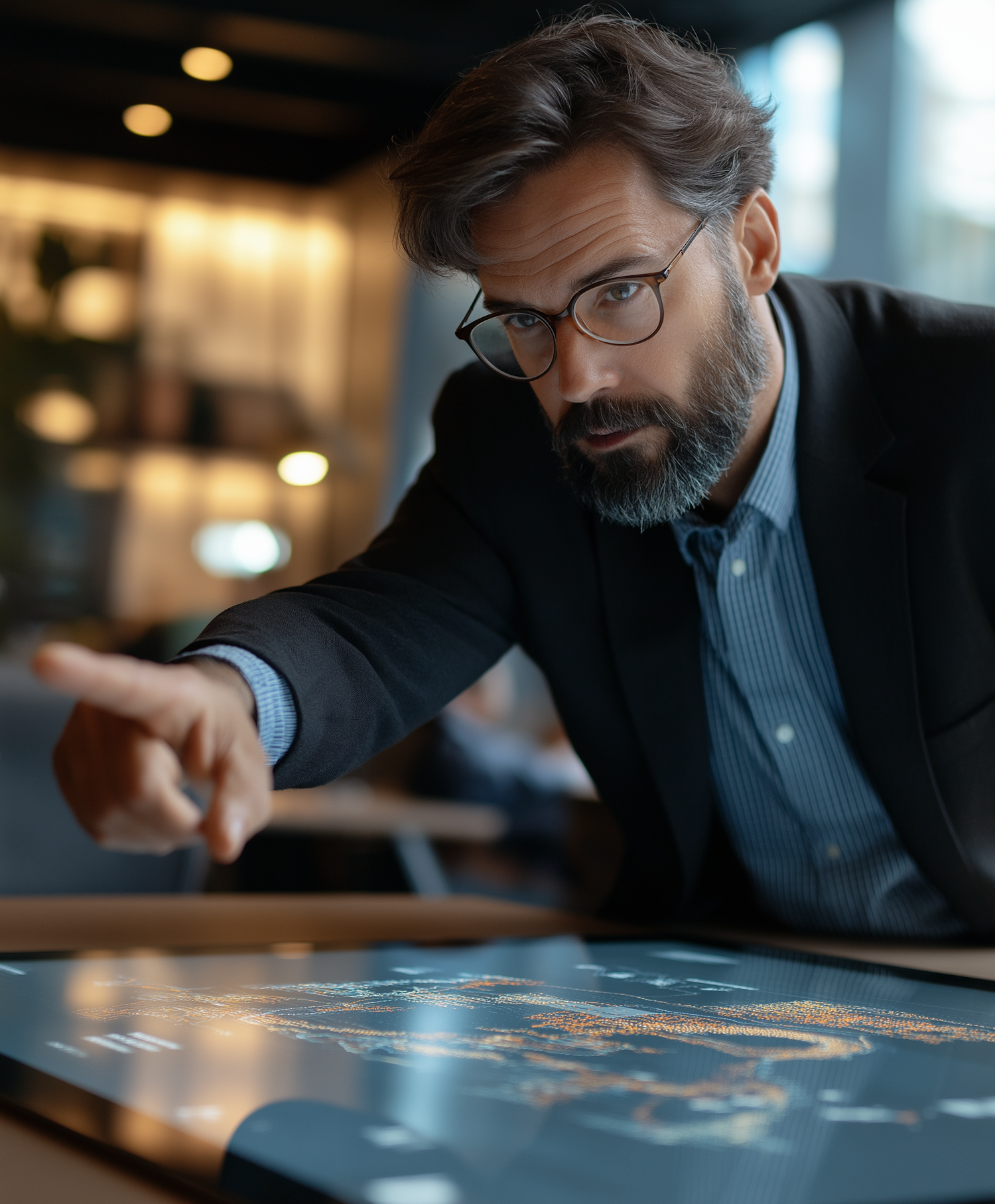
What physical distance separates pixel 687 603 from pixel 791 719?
0.16 metres

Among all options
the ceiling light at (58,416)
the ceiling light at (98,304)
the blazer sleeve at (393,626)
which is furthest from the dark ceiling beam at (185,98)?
the blazer sleeve at (393,626)

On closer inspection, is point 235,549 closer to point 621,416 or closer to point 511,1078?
point 621,416

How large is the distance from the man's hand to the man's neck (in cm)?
72

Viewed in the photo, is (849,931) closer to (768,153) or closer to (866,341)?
(866,341)

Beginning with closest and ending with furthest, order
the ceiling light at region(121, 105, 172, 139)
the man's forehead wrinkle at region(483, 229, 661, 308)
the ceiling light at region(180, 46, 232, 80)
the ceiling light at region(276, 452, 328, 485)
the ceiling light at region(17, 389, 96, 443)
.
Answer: the man's forehead wrinkle at region(483, 229, 661, 308) < the ceiling light at region(180, 46, 232, 80) < the ceiling light at region(276, 452, 328, 485) < the ceiling light at region(121, 105, 172, 139) < the ceiling light at region(17, 389, 96, 443)

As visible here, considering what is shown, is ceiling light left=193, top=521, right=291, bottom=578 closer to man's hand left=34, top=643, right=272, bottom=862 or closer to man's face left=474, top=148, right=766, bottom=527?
man's face left=474, top=148, right=766, bottom=527

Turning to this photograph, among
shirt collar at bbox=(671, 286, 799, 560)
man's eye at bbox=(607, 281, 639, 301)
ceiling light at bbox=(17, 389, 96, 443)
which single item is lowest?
shirt collar at bbox=(671, 286, 799, 560)

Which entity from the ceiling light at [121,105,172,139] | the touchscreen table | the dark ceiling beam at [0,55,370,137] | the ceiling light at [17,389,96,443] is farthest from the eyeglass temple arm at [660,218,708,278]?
the ceiling light at [17,389,96,443]

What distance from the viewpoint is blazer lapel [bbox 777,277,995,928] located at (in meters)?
1.19

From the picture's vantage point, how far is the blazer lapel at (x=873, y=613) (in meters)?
1.19

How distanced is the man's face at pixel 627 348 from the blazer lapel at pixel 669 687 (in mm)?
86

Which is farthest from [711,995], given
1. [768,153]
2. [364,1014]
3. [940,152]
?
[940,152]

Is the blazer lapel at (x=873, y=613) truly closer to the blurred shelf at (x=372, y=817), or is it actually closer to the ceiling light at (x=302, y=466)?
the blurred shelf at (x=372, y=817)

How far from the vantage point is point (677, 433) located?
3.98ft
